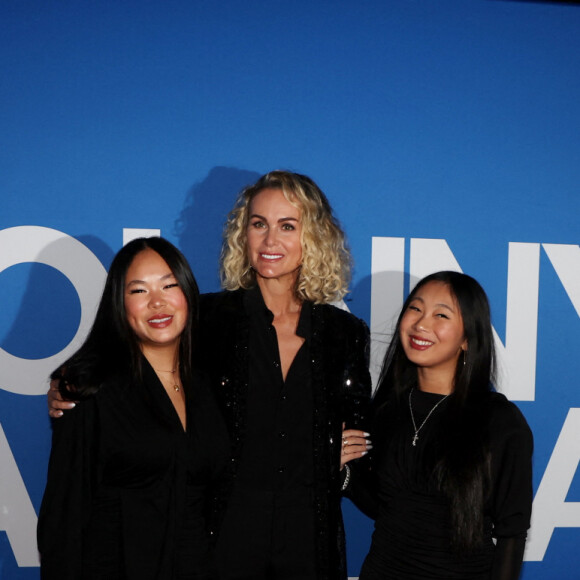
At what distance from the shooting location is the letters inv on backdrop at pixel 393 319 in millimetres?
2814

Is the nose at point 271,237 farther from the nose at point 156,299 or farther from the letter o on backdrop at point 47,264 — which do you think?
the letter o on backdrop at point 47,264

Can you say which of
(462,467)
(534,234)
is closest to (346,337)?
(462,467)

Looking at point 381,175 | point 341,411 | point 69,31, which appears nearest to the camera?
point 341,411

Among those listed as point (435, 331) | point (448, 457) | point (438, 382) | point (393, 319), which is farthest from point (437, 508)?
point (393, 319)

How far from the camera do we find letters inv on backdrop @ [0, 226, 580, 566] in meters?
2.81

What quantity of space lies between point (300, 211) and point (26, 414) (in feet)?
Answer: 5.55

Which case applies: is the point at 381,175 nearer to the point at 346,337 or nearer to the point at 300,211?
the point at 300,211

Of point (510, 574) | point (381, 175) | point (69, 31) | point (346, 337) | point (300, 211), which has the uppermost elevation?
point (69, 31)

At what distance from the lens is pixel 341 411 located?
2.27 meters

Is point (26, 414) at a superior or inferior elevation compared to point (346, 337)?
inferior

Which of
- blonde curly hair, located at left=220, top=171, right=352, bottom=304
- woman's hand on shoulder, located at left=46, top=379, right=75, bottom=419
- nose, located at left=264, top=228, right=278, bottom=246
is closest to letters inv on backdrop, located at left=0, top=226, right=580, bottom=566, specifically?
blonde curly hair, located at left=220, top=171, right=352, bottom=304

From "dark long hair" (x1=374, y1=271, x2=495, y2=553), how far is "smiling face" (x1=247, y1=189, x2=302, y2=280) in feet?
1.65

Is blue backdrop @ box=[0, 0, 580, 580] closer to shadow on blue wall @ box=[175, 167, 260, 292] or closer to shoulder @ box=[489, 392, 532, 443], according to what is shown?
shadow on blue wall @ box=[175, 167, 260, 292]

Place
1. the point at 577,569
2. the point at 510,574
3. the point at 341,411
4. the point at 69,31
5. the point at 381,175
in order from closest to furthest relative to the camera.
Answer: the point at 510,574 → the point at 341,411 → the point at 69,31 → the point at 381,175 → the point at 577,569
